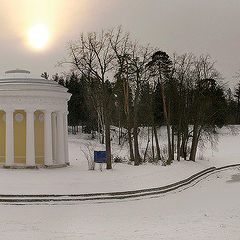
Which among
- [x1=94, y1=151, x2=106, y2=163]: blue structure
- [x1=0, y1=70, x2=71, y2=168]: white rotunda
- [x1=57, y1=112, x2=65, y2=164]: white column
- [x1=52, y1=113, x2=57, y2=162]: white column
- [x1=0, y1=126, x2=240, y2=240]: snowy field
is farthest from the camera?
[x1=52, y1=113, x2=57, y2=162]: white column

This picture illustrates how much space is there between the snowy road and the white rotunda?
7785 mm

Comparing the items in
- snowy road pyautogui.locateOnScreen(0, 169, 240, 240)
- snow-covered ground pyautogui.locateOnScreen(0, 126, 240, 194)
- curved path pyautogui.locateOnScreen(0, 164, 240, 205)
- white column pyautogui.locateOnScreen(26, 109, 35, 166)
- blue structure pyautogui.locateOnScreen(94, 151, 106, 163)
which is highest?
white column pyautogui.locateOnScreen(26, 109, 35, 166)

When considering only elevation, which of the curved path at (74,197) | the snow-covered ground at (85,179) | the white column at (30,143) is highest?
the white column at (30,143)

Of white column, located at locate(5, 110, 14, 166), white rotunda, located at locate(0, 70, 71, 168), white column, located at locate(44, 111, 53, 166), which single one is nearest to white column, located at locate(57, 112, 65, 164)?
white rotunda, located at locate(0, 70, 71, 168)

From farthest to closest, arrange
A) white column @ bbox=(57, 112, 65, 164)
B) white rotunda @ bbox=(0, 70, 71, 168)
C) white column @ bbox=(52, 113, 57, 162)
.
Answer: white column @ bbox=(52, 113, 57, 162), white column @ bbox=(57, 112, 65, 164), white rotunda @ bbox=(0, 70, 71, 168)

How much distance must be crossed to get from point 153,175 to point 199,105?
→ 37.4ft

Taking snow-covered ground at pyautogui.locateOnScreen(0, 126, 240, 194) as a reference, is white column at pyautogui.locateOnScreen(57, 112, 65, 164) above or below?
above

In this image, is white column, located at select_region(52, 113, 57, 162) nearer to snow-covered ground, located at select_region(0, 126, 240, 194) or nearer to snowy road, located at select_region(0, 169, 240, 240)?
snow-covered ground, located at select_region(0, 126, 240, 194)

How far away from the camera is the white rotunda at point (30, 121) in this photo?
21500 mm

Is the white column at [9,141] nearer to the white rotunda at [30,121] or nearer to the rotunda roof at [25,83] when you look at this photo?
the white rotunda at [30,121]

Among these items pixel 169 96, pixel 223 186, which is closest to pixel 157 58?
pixel 169 96

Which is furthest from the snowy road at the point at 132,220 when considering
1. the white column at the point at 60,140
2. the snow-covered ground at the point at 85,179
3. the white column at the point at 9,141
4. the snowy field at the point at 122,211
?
the white column at the point at 60,140

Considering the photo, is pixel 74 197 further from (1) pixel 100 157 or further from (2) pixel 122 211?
(1) pixel 100 157

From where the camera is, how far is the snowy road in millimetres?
10586
